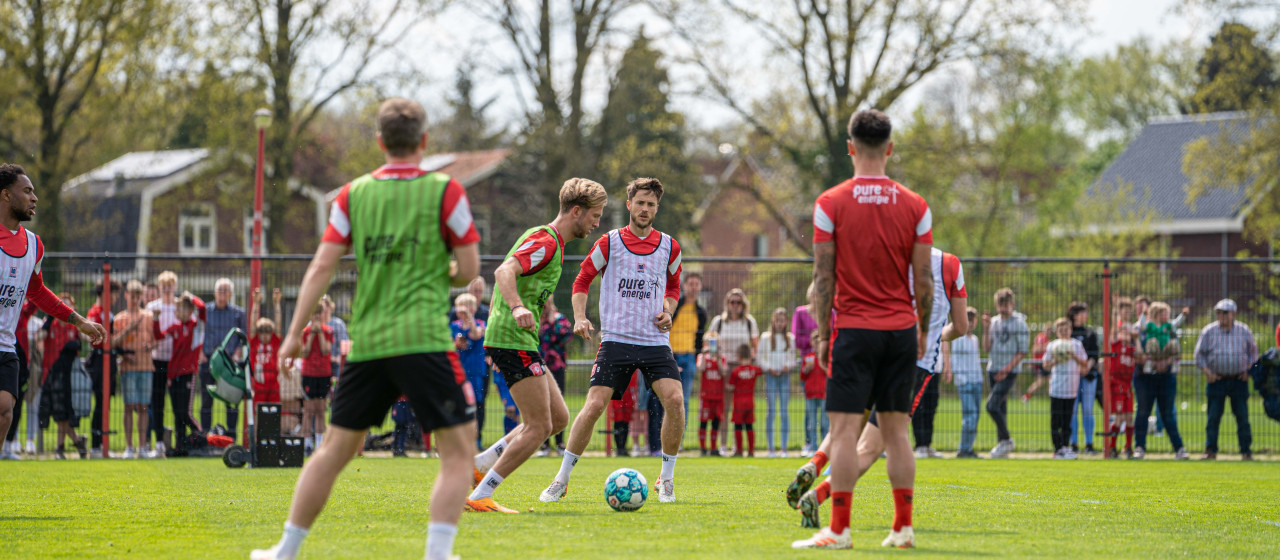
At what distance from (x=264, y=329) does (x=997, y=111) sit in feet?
97.3

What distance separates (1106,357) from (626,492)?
906 centimetres

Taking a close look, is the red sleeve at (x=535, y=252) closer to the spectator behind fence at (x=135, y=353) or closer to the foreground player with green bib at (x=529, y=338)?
the foreground player with green bib at (x=529, y=338)

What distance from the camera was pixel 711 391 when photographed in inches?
558

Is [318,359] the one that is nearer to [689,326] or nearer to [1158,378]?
[689,326]

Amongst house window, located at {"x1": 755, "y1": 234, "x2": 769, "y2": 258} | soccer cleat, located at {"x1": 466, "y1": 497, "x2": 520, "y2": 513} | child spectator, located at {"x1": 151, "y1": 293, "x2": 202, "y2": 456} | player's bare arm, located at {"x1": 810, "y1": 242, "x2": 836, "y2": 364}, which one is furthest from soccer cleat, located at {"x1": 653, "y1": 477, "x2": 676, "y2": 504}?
house window, located at {"x1": 755, "y1": 234, "x2": 769, "y2": 258}

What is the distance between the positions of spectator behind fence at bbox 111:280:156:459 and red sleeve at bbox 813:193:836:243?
1025cm

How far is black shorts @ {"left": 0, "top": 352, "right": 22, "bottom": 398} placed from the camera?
696 cm

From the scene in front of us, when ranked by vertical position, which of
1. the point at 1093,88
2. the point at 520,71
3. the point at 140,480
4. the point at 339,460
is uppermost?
the point at 1093,88

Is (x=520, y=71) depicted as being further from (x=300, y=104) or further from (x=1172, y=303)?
(x=1172, y=303)

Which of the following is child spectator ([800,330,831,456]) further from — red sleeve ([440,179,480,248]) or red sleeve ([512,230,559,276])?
red sleeve ([440,179,480,248])

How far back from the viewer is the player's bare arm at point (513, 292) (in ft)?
20.1

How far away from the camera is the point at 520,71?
2894 centimetres

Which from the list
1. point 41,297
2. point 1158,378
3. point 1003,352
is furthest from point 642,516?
point 1158,378

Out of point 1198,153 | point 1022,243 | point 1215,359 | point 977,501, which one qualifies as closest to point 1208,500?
point 977,501
